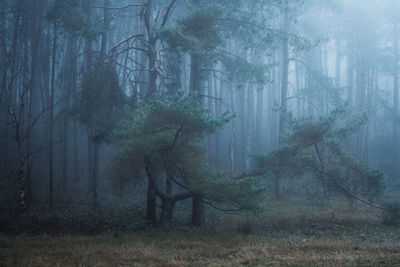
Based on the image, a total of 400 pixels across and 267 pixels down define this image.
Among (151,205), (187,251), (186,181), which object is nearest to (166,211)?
(151,205)

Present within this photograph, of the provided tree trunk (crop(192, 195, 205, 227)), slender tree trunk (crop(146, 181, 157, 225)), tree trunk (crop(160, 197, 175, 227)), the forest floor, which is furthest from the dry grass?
tree trunk (crop(192, 195, 205, 227))

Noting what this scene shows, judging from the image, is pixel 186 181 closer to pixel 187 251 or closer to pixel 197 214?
pixel 197 214

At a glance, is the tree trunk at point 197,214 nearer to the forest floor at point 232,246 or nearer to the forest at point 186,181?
the forest at point 186,181

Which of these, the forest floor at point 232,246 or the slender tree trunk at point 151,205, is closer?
the forest floor at point 232,246

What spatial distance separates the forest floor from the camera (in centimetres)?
688

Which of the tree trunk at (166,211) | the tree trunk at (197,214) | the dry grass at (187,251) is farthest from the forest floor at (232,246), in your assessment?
the tree trunk at (166,211)

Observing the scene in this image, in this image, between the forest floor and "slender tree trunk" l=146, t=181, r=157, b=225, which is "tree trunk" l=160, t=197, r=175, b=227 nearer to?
"slender tree trunk" l=146, t=181, r=157, b=225

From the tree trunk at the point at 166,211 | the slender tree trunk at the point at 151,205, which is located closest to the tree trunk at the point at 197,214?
the tree trunk at the point at 166,211

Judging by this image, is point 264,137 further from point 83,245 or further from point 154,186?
point 83,245

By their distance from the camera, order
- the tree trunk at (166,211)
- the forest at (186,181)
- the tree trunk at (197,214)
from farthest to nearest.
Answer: the tree trunk at (197,214), the tree trunk at (166,211), the forest at (186,181)

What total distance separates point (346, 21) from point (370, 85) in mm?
6299

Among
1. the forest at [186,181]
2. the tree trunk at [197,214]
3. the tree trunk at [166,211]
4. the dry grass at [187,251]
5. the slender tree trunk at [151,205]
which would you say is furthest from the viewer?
the tree trunk at [197,214]

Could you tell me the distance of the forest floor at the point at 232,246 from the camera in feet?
22.6

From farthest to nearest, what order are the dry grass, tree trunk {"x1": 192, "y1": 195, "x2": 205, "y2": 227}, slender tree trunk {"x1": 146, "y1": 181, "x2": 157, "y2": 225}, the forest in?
tree trunk {"x1": 192, "y1": 195, "x2": 205, "y2": 227} → slender tree trunk {"x1": 146, "y1": 181, "x2": 157, "y2": 225} → the forest → the dry grass
